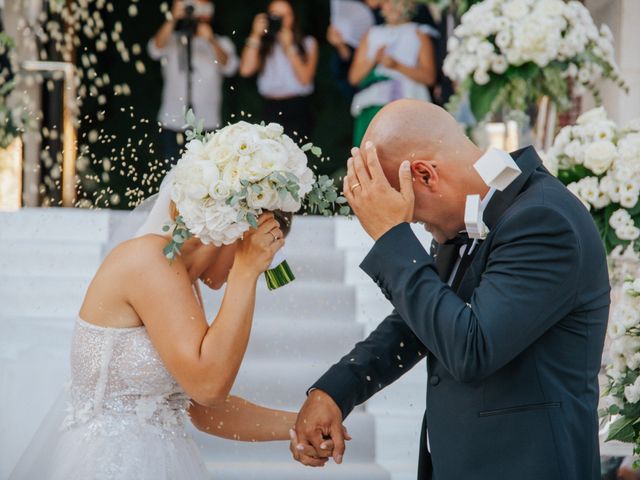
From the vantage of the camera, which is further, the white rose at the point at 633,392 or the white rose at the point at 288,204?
the white rose at the point at 633,392

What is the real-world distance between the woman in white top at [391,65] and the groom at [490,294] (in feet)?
18.0

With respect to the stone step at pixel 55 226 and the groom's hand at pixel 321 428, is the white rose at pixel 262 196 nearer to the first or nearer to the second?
the groom's hand at pixel 321 428

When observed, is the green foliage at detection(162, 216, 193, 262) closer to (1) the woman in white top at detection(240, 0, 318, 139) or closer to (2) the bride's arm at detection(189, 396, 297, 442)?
(2) the bride's arm at detection(189, 396, 297, 442)

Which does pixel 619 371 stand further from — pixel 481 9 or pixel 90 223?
pixel 90 223

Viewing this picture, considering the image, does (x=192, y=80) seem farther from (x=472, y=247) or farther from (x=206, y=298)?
(x=472, y=247)

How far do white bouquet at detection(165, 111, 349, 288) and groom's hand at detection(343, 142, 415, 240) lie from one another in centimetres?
28

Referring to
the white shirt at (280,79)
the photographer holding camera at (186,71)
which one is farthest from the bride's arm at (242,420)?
the white shirt at (280,79)

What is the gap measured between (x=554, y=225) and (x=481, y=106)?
3.44 meters

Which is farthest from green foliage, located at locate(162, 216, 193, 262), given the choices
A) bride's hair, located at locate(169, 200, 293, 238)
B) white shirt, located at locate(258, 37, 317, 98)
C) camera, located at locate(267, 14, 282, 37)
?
camera, located at locate(267, 14, 282, 37)

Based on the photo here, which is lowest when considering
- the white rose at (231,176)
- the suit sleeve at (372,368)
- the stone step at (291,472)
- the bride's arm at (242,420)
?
the stone step at (291,472)

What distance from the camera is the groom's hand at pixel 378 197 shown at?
241cm

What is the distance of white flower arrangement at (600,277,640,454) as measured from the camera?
328 centimetres

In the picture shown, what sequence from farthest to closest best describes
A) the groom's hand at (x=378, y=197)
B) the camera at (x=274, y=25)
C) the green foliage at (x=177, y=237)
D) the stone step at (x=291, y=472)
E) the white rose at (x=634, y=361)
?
the camera at (x=274, y=25) < the stone step at (x=291, y=472) < the white rose at (x=634, y=361) < the green foliage at (x=177, y=237) < the groom's hand at (x=378, y=197)

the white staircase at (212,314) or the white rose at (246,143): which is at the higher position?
the white rose at (246,143)
